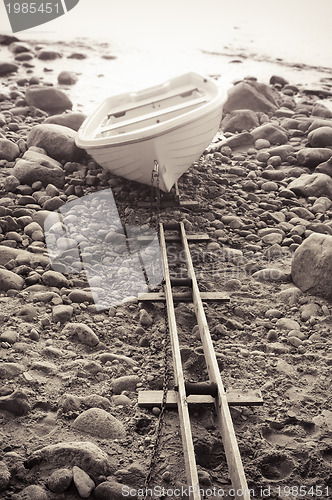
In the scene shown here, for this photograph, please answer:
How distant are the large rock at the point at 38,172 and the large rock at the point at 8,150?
1.27 ft

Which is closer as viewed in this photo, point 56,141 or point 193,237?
point 193,237

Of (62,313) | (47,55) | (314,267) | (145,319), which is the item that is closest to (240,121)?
(314,267)

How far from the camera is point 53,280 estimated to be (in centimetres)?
402

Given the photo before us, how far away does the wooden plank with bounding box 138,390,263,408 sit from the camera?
2.90 metres

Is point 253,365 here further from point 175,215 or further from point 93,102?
point 93,102

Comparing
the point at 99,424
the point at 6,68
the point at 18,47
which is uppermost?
the point at 99,424

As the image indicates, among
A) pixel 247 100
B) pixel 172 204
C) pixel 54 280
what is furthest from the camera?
pixel 247 100

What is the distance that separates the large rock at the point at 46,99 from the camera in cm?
809

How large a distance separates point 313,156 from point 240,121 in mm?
1458

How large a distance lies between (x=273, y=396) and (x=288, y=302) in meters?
1.01

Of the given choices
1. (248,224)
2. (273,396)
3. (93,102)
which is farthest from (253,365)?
(93,102)

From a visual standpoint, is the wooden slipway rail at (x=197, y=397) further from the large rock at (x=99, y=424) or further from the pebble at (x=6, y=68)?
the pebble at (x=6, y=68)

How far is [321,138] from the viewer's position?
675 cm

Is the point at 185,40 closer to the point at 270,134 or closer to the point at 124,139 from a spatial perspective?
the point at 270,134
